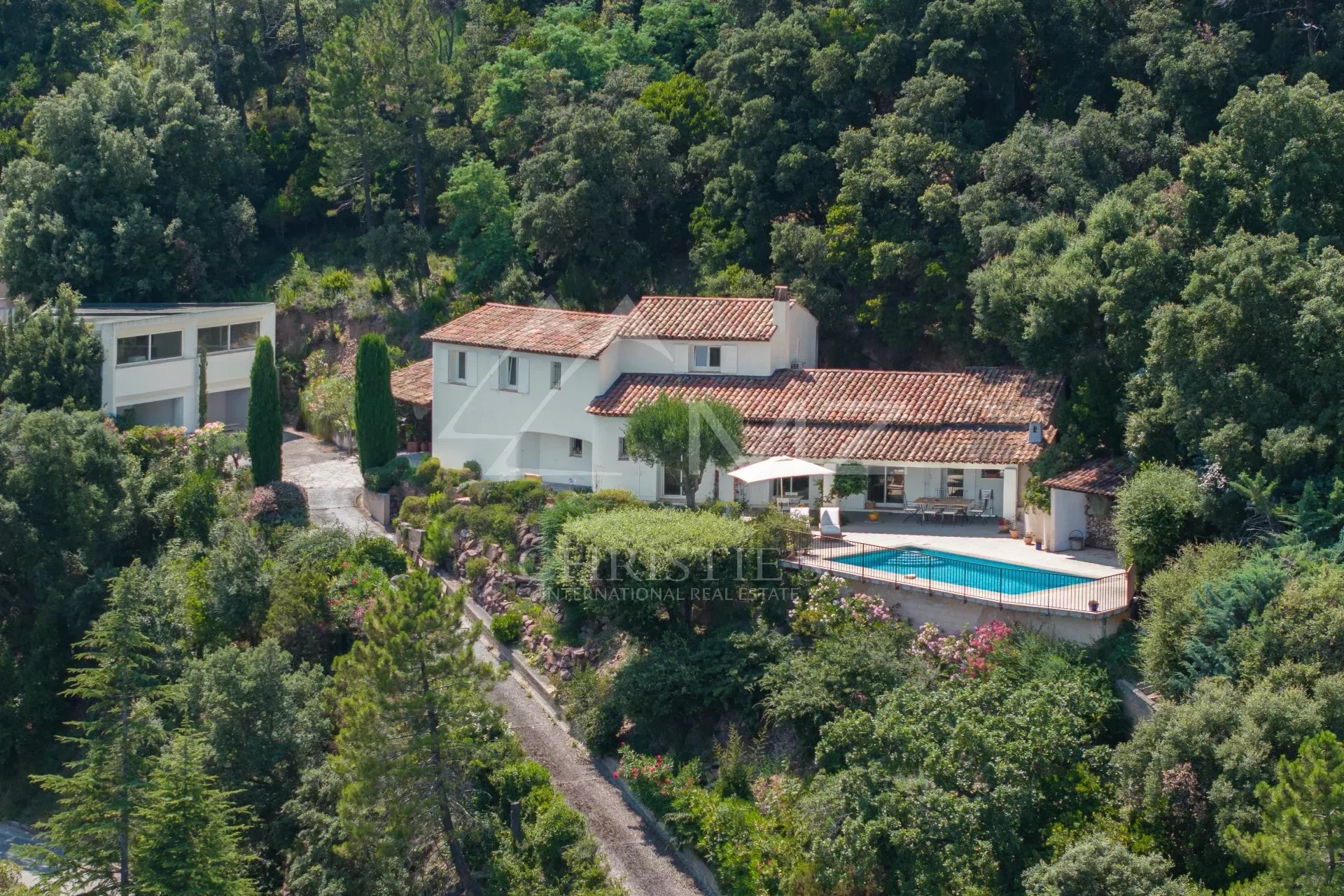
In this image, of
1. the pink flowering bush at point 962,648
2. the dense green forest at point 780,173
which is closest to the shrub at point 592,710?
the pink flowering bush at point 962,648

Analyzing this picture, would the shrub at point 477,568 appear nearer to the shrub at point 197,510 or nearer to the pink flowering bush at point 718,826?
the shrub at point 197,510

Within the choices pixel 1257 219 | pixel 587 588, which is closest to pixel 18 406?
pixel 587 588

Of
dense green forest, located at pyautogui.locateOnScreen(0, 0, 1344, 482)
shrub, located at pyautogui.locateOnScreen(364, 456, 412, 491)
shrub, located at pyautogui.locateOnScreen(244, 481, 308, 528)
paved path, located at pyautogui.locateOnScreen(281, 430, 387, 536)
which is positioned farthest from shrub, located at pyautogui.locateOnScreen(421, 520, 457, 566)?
dense green forest, located at pyautogui.locateOnScreen(0, 0, 1344, 482)

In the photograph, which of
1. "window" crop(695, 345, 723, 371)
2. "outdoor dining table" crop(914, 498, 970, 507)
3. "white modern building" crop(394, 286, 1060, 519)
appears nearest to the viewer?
"outdoor dining table" crop(914, 498, 970, 507)

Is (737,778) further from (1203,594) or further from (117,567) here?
(117,567)

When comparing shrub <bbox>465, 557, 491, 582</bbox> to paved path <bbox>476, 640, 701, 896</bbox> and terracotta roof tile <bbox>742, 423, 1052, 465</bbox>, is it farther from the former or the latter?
terracotta roof tile <bbox>742, 423, 1052, 465</bbox>

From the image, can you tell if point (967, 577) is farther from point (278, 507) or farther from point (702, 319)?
point (278, 507)

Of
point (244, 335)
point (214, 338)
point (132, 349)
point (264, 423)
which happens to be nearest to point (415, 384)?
point (264, 423)
